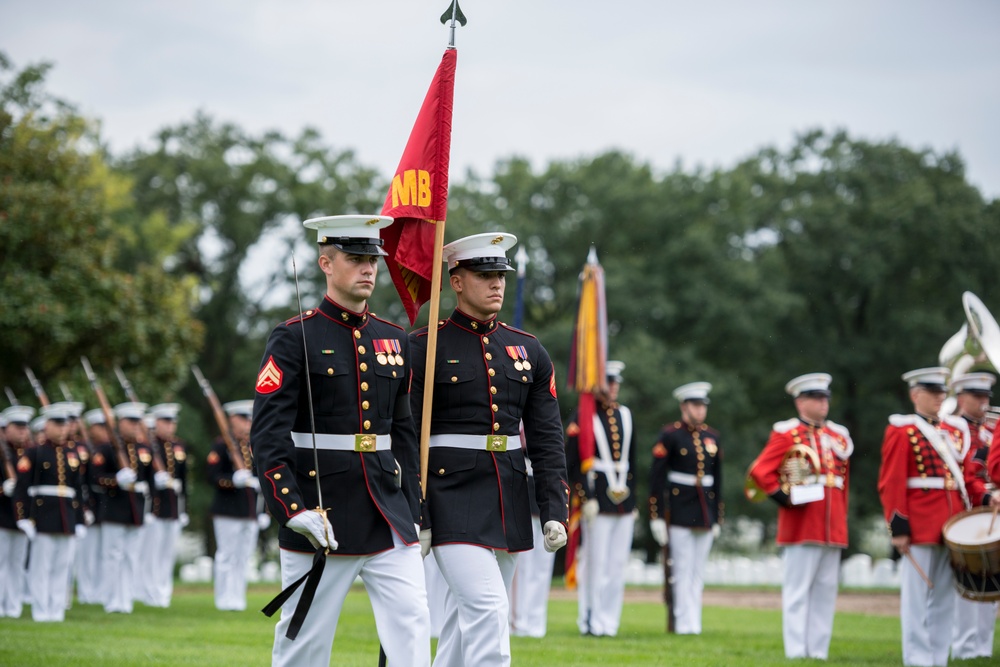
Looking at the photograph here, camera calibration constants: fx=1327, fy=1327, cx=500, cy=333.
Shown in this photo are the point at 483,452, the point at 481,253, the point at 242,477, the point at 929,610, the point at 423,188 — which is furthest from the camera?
the point at 242,477

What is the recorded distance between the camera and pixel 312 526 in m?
5.85

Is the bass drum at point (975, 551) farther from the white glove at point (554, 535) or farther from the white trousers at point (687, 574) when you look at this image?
the white glove at point (554, 535)

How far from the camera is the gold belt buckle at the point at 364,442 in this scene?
633 cm

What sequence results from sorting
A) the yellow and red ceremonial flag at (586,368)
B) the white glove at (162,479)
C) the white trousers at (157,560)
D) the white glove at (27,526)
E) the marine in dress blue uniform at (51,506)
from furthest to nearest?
the white trousers at (157,560)
the white glove at (162,479)
the white glove at (27,526)
the marine in dress blue uniform at (51,506)
the yellow and red ceremonial flag at (586,368)

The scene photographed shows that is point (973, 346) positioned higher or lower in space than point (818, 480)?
higher

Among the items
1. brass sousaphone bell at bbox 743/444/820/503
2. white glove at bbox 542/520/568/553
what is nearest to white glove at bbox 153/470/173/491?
brass sousaphone bell at bbox 743/444/820/503

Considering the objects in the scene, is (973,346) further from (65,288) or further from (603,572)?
(65,288)

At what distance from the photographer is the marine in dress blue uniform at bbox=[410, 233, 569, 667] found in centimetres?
675

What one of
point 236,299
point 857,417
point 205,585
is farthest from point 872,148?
→ point 205,585

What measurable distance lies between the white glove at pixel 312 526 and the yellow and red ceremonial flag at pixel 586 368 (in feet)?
24.6

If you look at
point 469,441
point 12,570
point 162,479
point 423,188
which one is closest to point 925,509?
point 469,441

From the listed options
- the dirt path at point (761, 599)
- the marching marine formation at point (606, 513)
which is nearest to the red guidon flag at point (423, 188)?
the marching marine formation at point (606, 513)

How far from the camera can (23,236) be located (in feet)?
74.6

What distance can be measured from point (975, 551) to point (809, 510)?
6.29ft
